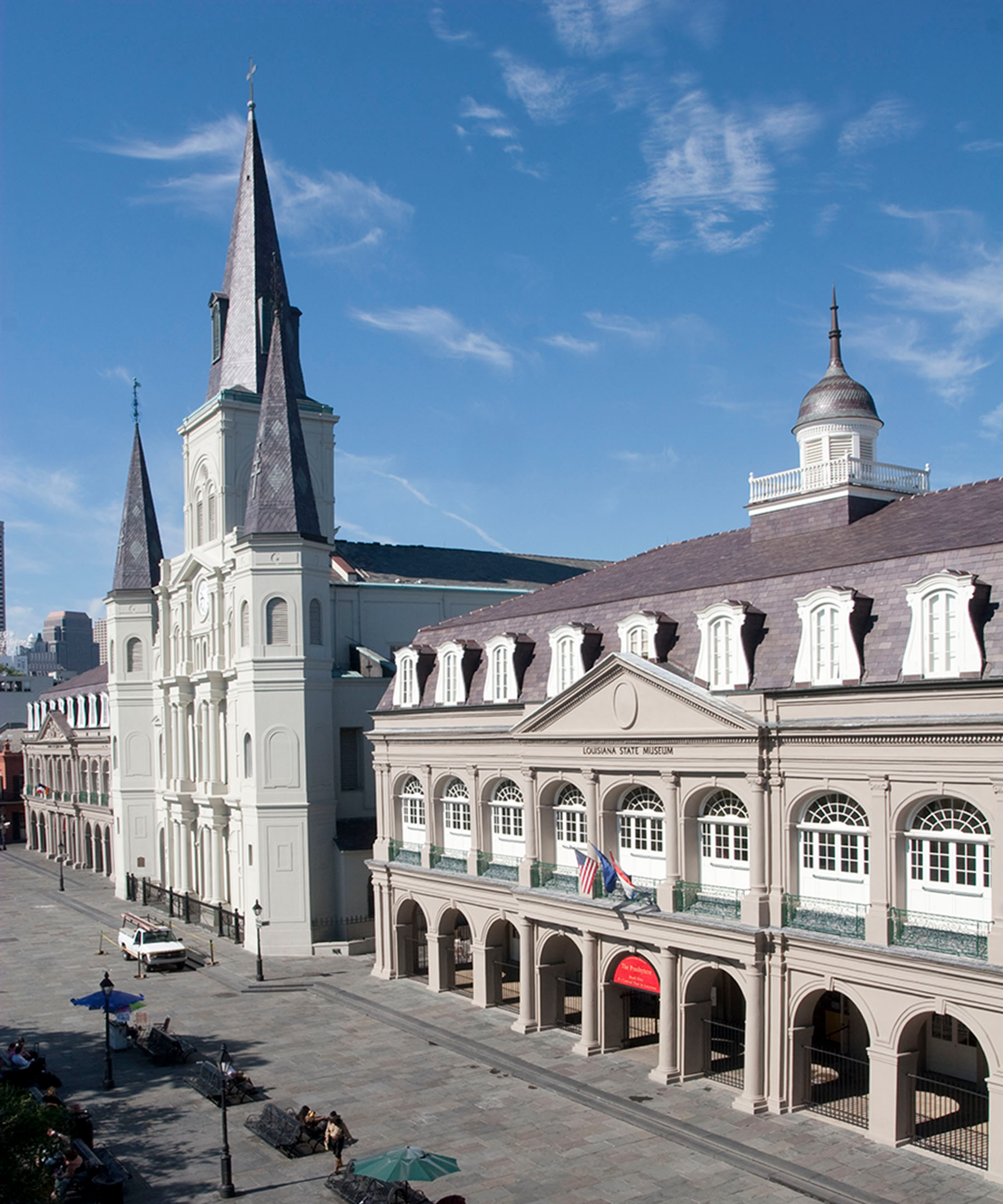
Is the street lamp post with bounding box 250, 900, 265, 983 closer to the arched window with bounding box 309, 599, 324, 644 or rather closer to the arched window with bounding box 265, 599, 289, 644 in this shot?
the arched window with bounding box 265, 599, 289, 644

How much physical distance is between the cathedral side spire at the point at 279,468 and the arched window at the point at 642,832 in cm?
2180

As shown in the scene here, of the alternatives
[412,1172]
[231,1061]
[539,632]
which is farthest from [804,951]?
[231,1061]

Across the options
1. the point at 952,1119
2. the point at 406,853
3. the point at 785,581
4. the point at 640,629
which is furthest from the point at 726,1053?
the point at 406,853

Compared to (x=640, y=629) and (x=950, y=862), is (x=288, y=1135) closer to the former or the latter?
(x=640, y=629)

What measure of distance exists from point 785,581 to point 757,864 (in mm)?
7235

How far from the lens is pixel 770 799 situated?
1123 inches

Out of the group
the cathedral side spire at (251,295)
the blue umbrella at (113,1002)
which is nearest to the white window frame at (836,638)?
the blue umbrella at (113,1002)

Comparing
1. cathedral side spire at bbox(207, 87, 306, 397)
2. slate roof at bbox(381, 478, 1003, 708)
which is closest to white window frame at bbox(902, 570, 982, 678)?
slate roof at bbox(381, 478, 1003, 708)

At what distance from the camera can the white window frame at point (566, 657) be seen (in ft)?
114

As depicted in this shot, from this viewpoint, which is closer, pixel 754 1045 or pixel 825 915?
pixel 825 915

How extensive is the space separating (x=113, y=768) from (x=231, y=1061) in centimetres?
3709

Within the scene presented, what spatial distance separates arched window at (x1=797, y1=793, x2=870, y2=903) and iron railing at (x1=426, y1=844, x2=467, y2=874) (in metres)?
14.3

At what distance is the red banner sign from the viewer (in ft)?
102

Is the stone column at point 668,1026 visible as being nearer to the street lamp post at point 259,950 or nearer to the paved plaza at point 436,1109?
the paved plaza at point 436,1109
